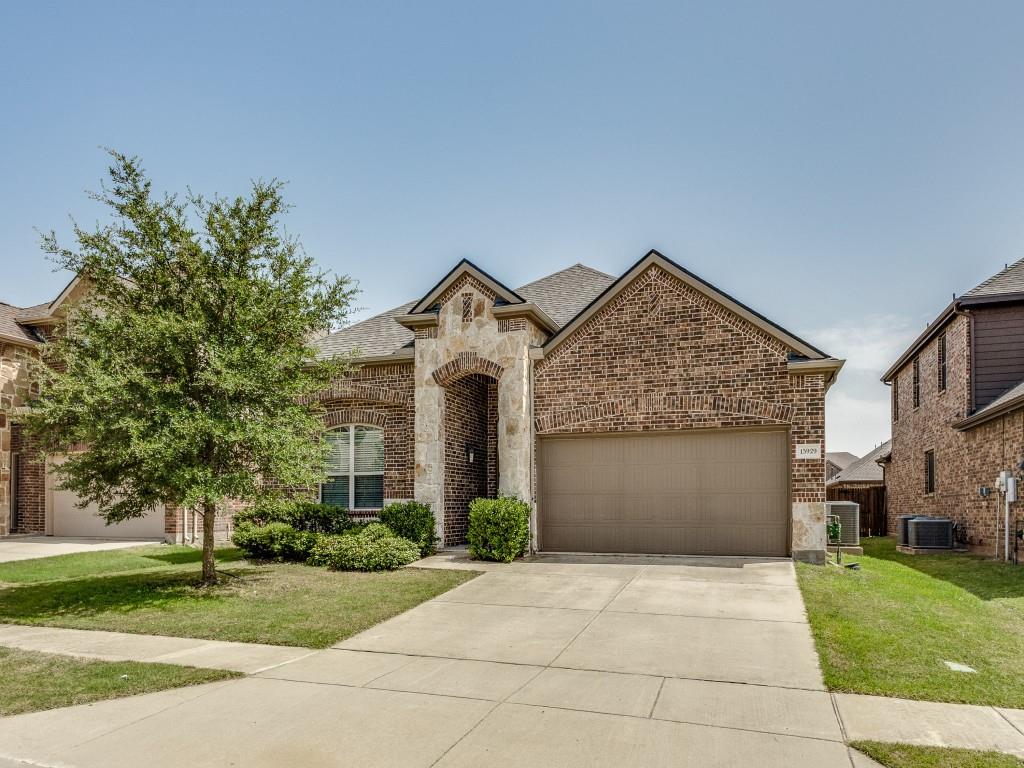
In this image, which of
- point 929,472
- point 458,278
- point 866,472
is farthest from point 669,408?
point 866,472

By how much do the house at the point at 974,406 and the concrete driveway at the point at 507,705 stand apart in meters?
9.92

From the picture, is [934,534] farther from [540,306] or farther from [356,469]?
[356,469]

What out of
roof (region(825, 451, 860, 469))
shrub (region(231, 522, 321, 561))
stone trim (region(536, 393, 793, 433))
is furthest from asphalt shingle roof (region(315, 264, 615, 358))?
roof (region(825, 451, 860, 469))

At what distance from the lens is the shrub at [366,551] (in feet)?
41.3

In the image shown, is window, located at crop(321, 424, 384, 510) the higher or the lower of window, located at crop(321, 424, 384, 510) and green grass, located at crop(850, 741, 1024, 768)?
the higher

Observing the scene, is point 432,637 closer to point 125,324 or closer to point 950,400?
point 125,324

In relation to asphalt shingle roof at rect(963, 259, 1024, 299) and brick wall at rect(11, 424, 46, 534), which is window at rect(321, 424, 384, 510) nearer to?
brick wall at rect(11, 424, 46, 534)

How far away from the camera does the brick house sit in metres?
13.1

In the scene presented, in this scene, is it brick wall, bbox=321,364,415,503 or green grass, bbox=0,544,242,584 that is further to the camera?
brick wall, bbox=321,364,415,503

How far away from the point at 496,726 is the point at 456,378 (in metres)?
10.2

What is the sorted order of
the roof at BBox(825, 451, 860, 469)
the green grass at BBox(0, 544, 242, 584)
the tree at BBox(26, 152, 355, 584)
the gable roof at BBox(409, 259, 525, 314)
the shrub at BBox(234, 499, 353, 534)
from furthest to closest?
the roof at BBox(825, 451, 860, 469)
the shrub at BBox(234, 499, 353, 534)
the gable roof at BBox(409, 259, 525, 314)
the green grass at BBox(0, 544, 242, 584)
the tree at BBox(26, 152, 355, 584)

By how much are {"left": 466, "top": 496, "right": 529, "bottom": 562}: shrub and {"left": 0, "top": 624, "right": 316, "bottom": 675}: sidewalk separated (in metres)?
5.92

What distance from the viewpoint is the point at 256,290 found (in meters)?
10.8

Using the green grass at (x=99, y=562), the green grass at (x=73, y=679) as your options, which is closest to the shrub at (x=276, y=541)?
the green grass at (x=99, y=562)
